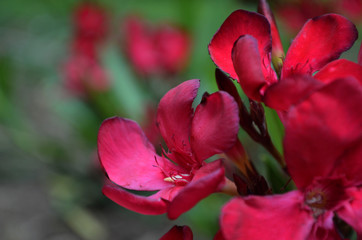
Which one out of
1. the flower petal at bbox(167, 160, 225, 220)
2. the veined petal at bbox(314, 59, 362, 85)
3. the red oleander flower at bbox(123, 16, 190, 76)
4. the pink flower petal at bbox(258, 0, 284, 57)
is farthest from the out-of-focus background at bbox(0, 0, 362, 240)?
the flower petal at bbox(167, 160, 225, 220)

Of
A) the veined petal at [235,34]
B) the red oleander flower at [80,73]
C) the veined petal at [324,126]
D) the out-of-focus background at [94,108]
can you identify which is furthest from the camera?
the red oleander flower at [80,73]

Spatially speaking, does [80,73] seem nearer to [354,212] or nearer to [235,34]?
[235,34]

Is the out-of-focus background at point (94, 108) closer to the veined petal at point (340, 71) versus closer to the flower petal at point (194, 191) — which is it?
the veined petal at point (340, 71)

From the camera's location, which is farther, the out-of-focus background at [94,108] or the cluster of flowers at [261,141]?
the out-of-focus background at [94,108]

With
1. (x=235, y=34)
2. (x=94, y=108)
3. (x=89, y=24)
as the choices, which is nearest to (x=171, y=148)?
(x=235, y=34)

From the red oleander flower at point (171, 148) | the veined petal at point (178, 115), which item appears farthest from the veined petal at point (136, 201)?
the veined petal at point (178, 115)

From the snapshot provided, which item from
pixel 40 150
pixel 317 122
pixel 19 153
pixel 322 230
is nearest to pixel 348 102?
pixel 317 122

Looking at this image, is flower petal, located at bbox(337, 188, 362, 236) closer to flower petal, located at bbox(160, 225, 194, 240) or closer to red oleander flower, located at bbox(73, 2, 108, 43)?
flower petal, located at bbox(160, 225, 194, 240)
